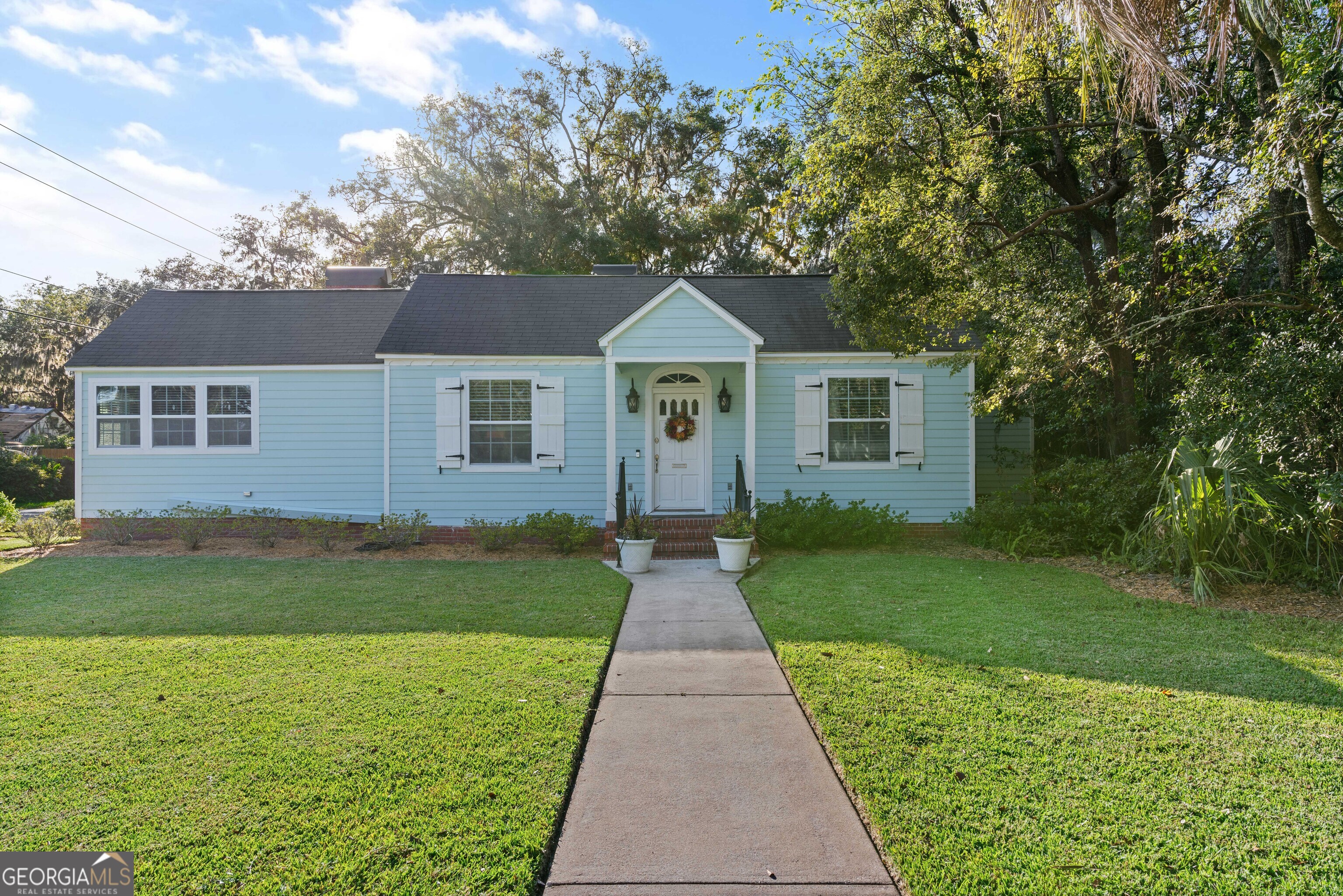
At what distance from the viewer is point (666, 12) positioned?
36.7 ft

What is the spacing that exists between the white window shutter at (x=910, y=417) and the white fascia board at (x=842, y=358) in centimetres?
26

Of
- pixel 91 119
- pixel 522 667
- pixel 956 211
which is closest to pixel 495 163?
pixel 91 119

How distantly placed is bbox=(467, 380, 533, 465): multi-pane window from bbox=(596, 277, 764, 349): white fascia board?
193cm

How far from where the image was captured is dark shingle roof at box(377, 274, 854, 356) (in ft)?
35.1

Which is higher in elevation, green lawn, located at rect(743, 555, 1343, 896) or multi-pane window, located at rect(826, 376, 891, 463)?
multi-pane window, located at rect(826, 376, 891, 463)

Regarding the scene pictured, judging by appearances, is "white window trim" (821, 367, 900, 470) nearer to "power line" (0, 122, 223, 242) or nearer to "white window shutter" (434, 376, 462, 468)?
"white window shutter" (434, 376, 462, 468)

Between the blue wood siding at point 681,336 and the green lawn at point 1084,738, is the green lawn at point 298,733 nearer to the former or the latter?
the green lawn at point 1084,738

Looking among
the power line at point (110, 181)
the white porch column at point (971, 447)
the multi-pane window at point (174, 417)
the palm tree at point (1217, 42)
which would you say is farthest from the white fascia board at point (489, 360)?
the power line at point (110, 181)

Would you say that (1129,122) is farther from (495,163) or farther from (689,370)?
(495,163)

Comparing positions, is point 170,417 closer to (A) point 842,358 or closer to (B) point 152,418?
(B) point 152,418

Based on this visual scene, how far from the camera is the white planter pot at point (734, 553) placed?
818 centimetres

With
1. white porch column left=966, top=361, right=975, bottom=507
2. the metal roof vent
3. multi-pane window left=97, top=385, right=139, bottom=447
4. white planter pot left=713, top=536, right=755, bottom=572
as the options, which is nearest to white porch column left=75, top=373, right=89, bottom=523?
multi-pane window left=97, top=385, right=139, bottom=447

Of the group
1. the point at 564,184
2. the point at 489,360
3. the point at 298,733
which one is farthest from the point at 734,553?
the point at 564,184

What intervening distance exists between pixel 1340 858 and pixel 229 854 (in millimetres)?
4125
